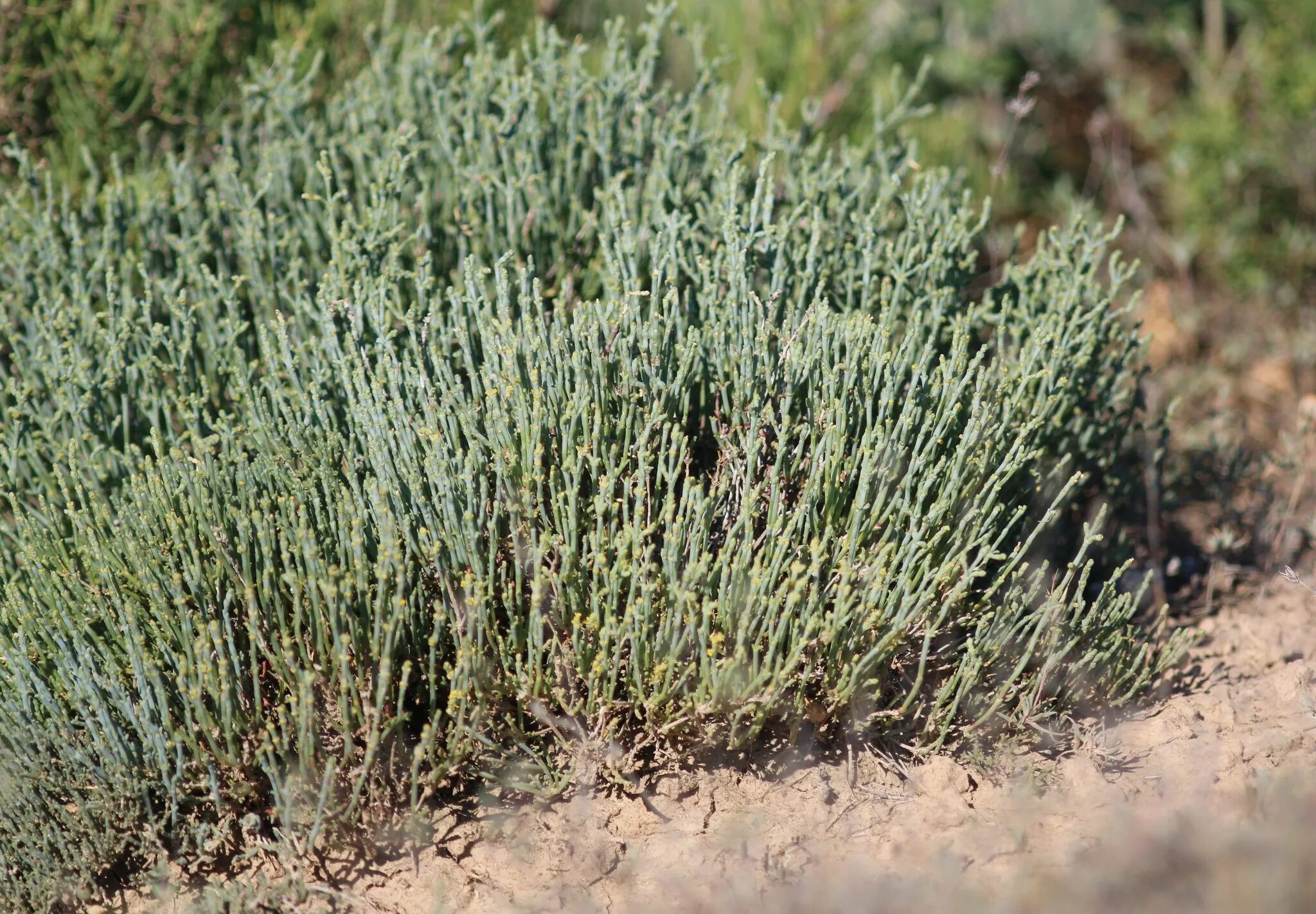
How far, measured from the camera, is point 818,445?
2568mm

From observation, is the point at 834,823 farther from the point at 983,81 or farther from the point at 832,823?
the point at 983,81

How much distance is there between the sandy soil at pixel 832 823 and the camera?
234 centimetres

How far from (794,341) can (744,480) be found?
0.38m

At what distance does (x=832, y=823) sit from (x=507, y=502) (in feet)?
3.36

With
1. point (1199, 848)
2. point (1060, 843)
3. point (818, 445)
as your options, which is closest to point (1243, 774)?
point (1060, 843)

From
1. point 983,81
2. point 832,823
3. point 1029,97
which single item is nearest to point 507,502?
point 832,823

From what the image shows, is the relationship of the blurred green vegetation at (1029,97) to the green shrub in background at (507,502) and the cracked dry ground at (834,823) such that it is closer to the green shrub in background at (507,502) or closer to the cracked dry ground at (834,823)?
the green shrub in background at (507,502)

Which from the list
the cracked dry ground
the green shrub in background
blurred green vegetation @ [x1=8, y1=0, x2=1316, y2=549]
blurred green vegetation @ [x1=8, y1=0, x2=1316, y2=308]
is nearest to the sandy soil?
the cracked dry ground

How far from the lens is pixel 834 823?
2.50 metres

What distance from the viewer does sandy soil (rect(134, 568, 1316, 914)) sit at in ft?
7.66

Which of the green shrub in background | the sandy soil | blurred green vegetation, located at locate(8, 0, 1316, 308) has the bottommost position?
the sandy soil

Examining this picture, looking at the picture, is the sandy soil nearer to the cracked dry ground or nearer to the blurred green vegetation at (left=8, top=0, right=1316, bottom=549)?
the cracked dry ground

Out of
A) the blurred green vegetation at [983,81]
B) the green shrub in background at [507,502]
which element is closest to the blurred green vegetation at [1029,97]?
the blurred green vegetation at [983,81]

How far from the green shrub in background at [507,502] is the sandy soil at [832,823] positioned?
0.11 metres
